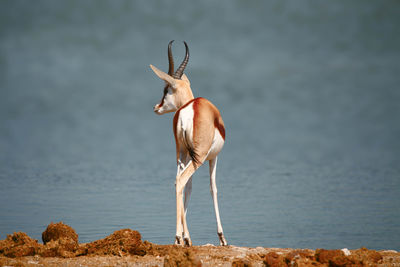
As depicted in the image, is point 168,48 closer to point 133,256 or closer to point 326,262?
point 133,256

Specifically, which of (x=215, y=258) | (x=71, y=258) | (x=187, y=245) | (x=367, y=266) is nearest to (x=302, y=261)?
(x=367, y=266)

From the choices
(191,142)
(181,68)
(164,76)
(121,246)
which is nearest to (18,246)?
(121,246)

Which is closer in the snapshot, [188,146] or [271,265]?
[271,265]

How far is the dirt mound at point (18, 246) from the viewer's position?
29.7 feet

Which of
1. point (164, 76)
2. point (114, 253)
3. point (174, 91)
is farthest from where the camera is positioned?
point (174, 91)

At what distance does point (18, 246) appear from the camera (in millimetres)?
9156

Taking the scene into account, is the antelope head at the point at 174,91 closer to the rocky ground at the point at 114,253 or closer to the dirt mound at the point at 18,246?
the rocky ground at the point at 114,253

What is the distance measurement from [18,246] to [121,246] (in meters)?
1.83

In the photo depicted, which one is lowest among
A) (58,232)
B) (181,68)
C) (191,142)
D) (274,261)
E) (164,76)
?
(274,261)

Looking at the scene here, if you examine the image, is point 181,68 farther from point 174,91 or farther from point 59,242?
point 59,242

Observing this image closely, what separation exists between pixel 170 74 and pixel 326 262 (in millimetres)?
5084

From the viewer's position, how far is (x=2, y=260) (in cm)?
839

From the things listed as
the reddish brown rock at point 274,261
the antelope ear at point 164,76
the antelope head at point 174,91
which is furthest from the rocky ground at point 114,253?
the antelope ear at point 164,76

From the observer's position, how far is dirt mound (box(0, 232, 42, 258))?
904cm
